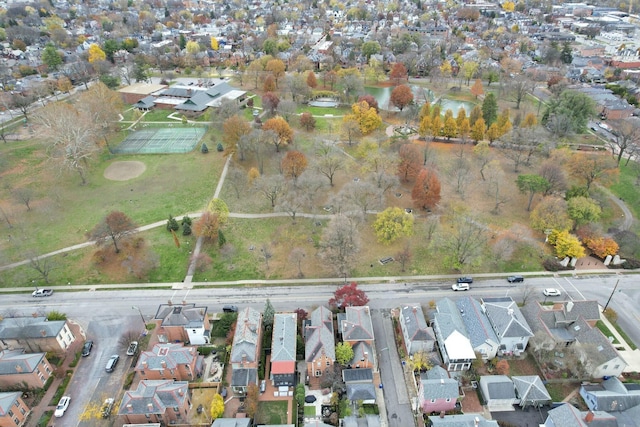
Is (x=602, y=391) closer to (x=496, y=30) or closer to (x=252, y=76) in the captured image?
(x=252, y=76)

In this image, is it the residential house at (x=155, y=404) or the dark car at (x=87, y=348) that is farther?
the dark car at (x=87, y=348)

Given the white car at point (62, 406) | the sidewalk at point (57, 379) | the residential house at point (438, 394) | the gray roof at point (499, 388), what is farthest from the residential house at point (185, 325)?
the gray roof at point (499, 388)

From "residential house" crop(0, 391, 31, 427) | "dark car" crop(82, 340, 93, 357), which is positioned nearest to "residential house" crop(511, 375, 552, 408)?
"dark car" crop(82, 340, 93, 357)

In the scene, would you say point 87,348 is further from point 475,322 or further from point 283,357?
point 475,322

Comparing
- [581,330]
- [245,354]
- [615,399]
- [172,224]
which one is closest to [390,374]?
[245,354]

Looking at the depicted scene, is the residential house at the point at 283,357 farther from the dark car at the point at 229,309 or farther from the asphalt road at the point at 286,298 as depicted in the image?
the dark car at the point at 229,309

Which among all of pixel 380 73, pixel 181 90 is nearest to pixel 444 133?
pixel 380 73

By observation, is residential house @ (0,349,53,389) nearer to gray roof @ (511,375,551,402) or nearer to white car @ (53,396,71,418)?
white car @ (53,396,71,418)
